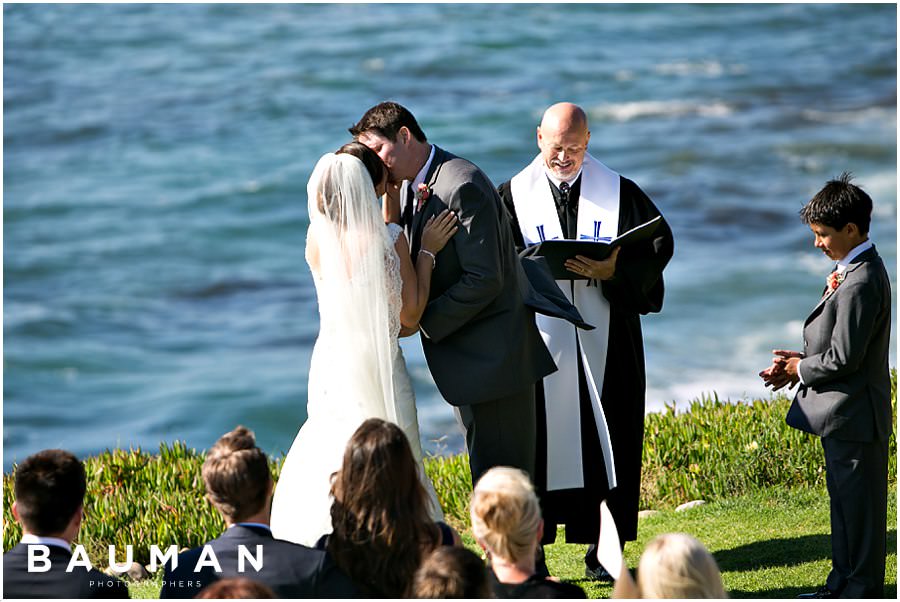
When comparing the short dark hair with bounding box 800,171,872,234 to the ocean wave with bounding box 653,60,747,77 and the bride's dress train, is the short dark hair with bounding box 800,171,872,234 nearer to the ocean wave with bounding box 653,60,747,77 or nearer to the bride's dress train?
the bride's dress train

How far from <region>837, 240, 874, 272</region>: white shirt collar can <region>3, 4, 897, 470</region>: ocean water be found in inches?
360

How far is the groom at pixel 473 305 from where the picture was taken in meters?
4.97

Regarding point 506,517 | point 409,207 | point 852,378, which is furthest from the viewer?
point 409,207

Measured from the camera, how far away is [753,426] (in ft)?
24.0

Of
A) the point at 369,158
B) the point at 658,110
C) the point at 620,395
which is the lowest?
the point at 620,395

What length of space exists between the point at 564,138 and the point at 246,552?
2.69 m

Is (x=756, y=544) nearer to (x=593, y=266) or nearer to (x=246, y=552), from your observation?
(x=593, y=266)

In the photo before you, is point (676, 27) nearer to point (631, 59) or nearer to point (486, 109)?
point (631, 59)

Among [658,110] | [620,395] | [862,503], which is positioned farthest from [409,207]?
[658,110]

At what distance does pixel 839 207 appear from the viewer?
15.6 ft

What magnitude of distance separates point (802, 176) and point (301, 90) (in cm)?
1372

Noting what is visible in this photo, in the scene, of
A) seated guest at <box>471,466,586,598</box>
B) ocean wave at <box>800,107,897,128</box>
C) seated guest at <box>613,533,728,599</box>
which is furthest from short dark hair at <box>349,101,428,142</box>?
ocean wave at <box>800,107,897,128</box>

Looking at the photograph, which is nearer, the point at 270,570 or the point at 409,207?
the point at 270,570

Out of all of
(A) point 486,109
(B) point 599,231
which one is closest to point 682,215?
(A) point 486,109
